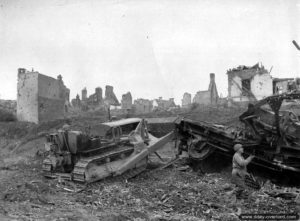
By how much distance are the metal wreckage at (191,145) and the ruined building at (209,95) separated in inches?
815

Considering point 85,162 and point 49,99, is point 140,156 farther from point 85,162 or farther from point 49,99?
point 49,99

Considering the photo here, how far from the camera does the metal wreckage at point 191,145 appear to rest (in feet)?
27.4

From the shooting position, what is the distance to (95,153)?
8883 millimetres

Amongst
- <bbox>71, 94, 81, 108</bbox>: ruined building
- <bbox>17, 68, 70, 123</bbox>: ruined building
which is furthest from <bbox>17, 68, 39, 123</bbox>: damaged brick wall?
<bbox>71, 94, 81, 108</bbox>: ruined building

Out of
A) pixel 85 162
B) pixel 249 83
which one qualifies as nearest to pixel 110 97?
pixel 249 83

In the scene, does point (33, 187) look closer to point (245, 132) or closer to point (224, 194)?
point (224, 194)

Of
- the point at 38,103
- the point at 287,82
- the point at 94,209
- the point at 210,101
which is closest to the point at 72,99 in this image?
the point at 38,103

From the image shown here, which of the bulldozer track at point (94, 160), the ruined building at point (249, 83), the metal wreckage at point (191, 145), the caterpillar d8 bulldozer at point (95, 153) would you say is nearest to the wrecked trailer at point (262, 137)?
the metal wreckage at point (191, 145)

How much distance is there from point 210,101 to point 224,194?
919 inches

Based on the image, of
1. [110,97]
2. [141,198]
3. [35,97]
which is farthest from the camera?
[110,97]

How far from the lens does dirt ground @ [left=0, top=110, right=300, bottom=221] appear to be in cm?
579

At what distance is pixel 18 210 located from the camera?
5602 millimetres

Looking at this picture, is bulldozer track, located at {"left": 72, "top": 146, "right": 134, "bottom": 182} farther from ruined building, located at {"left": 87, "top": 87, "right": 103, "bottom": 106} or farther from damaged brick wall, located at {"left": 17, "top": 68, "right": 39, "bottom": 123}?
ruined building, located at {"left": 87, "top": 87, "right": 103, "bottom": 106}

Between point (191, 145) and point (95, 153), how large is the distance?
316 centimetres
